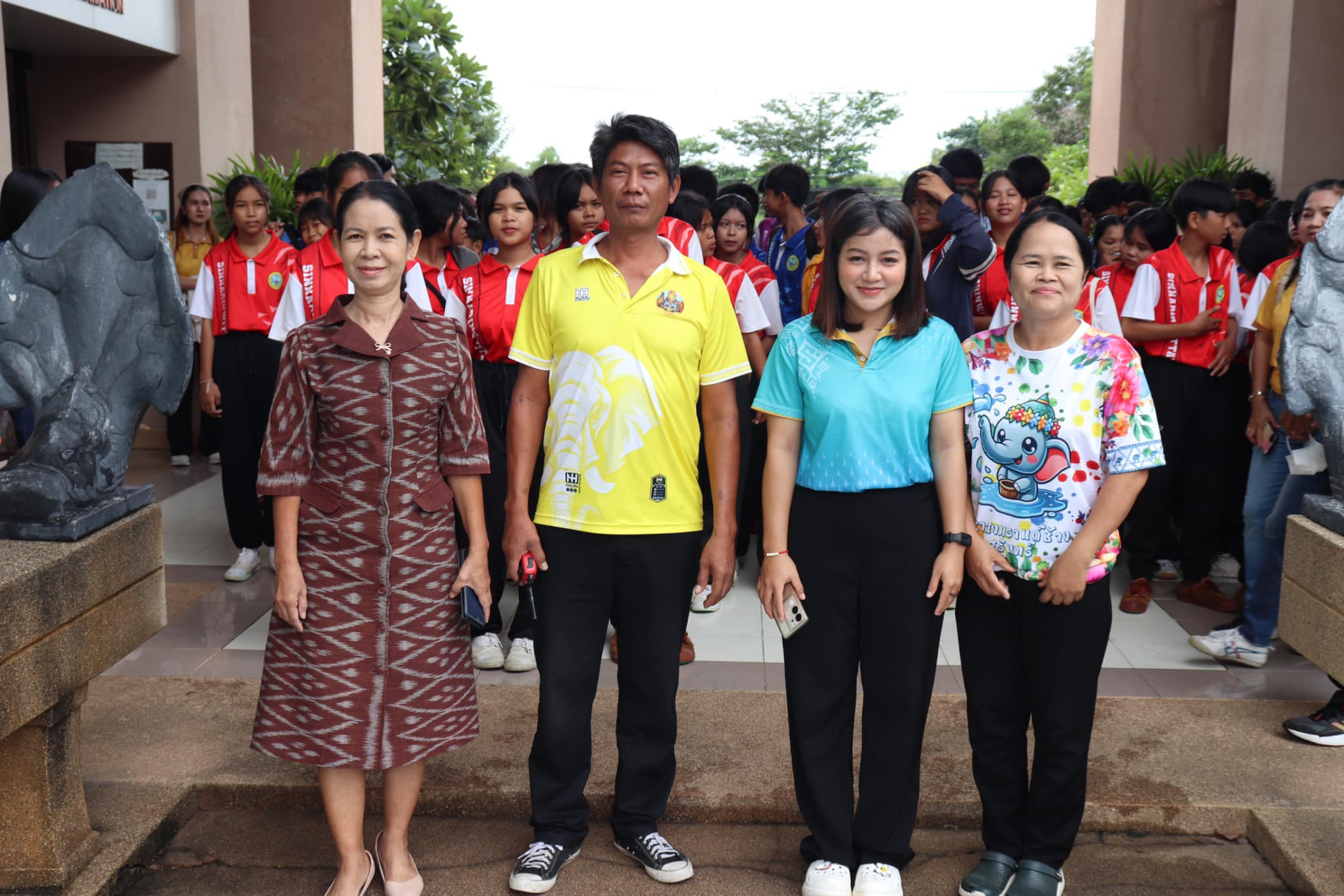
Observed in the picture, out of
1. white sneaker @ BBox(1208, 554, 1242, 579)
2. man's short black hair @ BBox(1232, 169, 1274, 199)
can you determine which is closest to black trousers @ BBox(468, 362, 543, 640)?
white sneaker @ BBox(1208, 554, 1242, 579)

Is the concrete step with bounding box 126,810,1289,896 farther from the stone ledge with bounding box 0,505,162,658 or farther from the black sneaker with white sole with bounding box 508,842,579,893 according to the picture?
the stone ledge with bounding box 0,505,162,658

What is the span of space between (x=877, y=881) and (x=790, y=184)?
3616mm

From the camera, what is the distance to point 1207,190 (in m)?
4.80

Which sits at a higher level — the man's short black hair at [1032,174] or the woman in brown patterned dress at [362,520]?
the man's short black hair at [1032,174]

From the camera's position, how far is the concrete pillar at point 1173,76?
460 inches

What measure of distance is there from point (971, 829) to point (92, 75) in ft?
28.2

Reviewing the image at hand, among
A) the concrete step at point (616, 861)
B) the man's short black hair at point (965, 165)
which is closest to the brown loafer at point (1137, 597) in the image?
the concrete step at point (616, 861)

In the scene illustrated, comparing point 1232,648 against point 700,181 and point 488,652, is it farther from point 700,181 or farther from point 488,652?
point 700,181

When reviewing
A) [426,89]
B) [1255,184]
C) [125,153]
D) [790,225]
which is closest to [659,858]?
[790,225]

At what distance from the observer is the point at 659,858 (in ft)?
9.30

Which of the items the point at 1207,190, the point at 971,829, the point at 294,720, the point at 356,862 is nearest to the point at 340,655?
the point at 294,720

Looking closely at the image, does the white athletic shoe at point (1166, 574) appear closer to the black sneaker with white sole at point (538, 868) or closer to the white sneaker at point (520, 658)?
the white sneaker at point (520, 658)

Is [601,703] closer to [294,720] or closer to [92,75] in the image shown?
[294,720]

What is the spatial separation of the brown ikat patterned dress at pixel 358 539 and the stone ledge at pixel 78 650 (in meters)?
0.42
